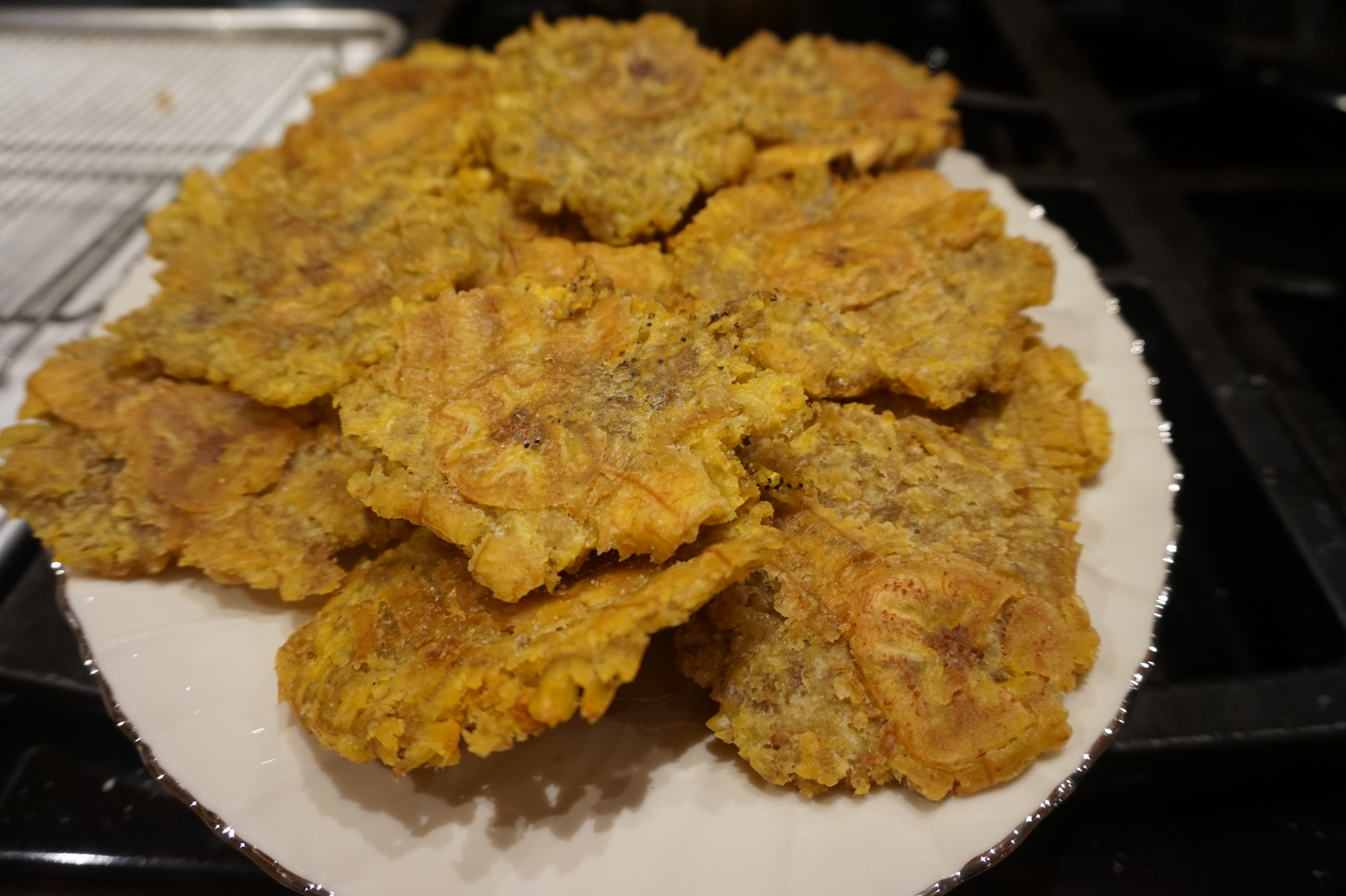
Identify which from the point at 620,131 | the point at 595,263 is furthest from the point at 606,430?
the point at 620,131

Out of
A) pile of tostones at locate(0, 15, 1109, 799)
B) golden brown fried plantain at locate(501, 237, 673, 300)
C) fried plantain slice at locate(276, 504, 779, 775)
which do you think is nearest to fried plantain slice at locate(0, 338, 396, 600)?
pile of tostones at locate(0, 15, 1109, 799)

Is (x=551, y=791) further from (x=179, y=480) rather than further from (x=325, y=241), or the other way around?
(x=325, y=241)

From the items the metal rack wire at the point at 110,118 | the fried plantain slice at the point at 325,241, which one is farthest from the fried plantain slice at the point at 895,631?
the metal rack wire at the point at 110,118

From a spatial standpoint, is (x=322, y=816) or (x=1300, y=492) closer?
(x=322, y=816)

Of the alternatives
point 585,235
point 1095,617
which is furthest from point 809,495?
point 585,235

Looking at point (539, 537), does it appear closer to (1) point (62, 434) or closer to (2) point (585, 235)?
(2) point (585, 235)

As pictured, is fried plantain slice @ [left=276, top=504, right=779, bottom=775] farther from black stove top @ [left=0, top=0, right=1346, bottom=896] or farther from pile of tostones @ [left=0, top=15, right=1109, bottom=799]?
black stove top @ [left=0, top=0, right=1346, bottom=896]
